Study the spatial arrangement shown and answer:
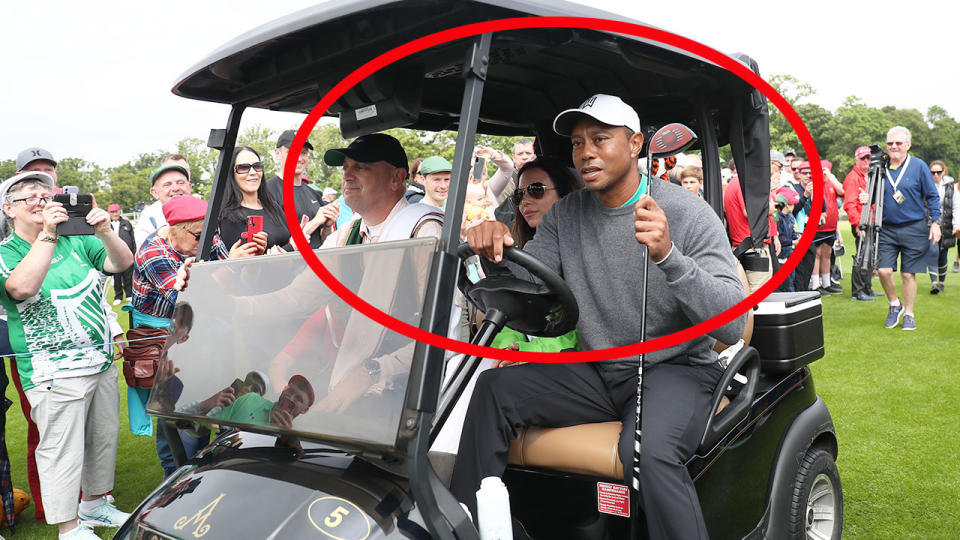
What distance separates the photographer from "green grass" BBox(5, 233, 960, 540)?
3467 mm

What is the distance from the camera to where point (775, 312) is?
2.80 m

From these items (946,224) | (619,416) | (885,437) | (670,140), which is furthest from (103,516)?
(946,224)

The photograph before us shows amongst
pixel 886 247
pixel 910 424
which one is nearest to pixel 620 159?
pixel 910 424

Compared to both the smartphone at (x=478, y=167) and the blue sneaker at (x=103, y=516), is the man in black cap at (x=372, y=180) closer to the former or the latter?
the smartphone at (x=478, y=167)

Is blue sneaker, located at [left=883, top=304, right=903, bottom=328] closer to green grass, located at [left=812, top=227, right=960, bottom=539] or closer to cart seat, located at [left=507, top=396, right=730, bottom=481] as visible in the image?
green grass, located at [left=812, top=227, right=960, bottom=539]

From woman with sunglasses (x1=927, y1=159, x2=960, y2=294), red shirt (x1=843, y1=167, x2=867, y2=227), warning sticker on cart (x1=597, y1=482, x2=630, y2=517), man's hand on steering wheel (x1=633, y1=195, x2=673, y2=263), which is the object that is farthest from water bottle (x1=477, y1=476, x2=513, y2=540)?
woman with sunglasses (x1=927, y1=159, x2=960, y2=294)

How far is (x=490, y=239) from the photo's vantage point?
2.04 m

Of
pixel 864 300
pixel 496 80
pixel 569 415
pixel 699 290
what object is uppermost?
pixel 496 80

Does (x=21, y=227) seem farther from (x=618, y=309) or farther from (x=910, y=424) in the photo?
(x=910, y=424)

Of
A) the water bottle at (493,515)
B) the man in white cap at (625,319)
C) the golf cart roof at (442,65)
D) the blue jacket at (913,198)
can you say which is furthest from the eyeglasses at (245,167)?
the blue jacket at (913,198)

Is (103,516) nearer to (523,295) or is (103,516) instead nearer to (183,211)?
(183,211)

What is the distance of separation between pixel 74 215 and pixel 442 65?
224 cm

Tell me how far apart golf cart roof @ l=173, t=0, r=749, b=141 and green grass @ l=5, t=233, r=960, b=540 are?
2.21m

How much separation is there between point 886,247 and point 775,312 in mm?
6110
